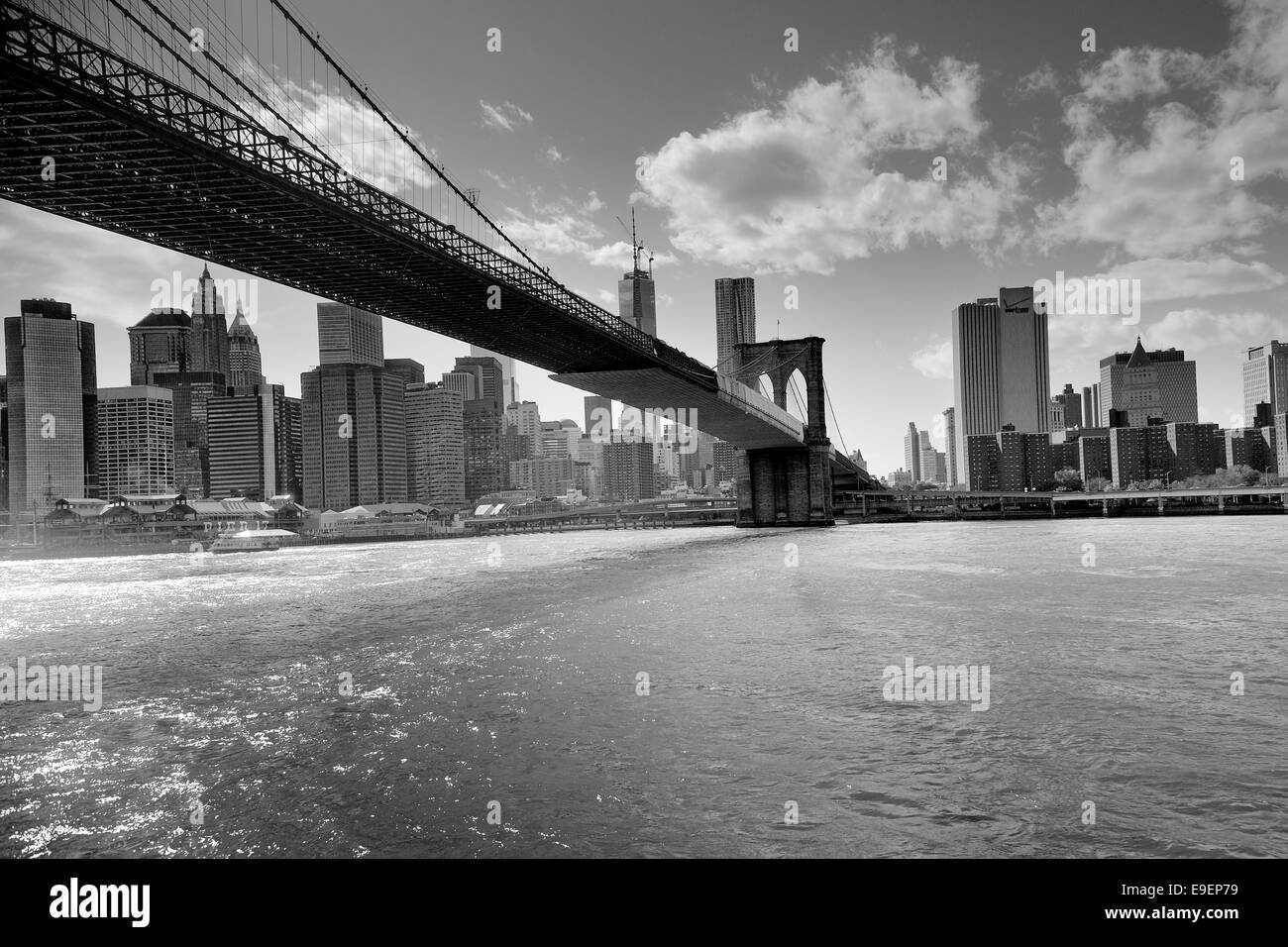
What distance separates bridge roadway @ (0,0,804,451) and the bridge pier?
3988 centimetres

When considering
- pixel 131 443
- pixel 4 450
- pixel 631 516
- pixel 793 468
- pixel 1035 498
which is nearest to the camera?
pixel 793 468

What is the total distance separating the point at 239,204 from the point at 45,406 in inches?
6200

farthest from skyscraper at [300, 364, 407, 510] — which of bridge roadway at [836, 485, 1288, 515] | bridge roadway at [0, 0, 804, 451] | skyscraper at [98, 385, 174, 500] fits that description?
bridge roadway at [0, 0, 804, 451]

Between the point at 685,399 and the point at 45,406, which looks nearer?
the point at 685,399

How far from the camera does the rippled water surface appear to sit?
6.31 m

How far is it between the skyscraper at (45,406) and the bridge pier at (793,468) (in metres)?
123

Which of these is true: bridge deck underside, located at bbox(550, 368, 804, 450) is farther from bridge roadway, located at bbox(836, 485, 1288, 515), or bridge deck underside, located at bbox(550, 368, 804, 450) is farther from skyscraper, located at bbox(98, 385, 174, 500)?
skyscraper, located at bbox(98, 385, 174, 500)

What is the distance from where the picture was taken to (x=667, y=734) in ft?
30.0

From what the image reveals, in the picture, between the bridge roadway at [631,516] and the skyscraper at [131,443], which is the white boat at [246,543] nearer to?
the bridge roadway at [631,516]

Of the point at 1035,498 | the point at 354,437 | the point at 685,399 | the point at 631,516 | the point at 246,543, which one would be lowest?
the point at 631,516

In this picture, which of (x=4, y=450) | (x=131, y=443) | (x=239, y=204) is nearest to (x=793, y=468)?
(x=239, y=204)

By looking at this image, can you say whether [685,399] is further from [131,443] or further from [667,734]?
[131,443]

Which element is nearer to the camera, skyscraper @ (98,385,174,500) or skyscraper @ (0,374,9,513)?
skyscraper @ (0,374,9,513)

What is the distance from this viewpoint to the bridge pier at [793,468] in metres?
84.7
